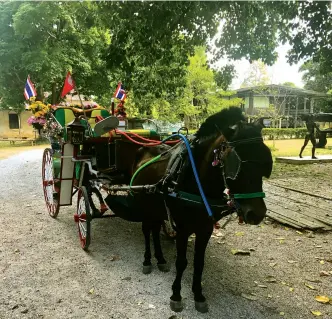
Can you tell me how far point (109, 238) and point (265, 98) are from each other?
36036 millimetres

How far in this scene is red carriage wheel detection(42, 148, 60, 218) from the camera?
576 centimetres

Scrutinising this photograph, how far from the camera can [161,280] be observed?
12.4 feet

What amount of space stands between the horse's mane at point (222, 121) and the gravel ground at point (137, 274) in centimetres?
180

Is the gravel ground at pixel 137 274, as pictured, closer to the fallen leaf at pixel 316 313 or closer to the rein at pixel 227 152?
the fallen leaf at pixel 316 313

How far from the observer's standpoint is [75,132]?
15.3 feet

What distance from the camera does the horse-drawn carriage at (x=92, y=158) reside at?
14.3 feet

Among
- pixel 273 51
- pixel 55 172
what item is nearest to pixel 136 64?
pixel 273 51

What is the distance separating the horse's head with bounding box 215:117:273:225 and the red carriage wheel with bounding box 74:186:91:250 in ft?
7.99

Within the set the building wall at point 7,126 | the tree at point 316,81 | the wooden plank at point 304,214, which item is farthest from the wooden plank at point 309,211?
the tree at point 316,81

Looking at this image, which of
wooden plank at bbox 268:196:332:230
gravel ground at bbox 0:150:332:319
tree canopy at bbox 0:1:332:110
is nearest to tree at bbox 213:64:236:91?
tree canopy at bbox 0:1:332:110

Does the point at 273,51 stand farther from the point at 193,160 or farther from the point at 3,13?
the point at 3,13

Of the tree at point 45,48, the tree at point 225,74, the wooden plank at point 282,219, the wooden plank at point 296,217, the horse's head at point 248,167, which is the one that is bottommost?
the wooden plank at point 282,219

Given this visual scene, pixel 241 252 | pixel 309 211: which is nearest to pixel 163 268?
pixel 241 252

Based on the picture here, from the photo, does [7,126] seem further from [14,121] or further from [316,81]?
[316,81]
